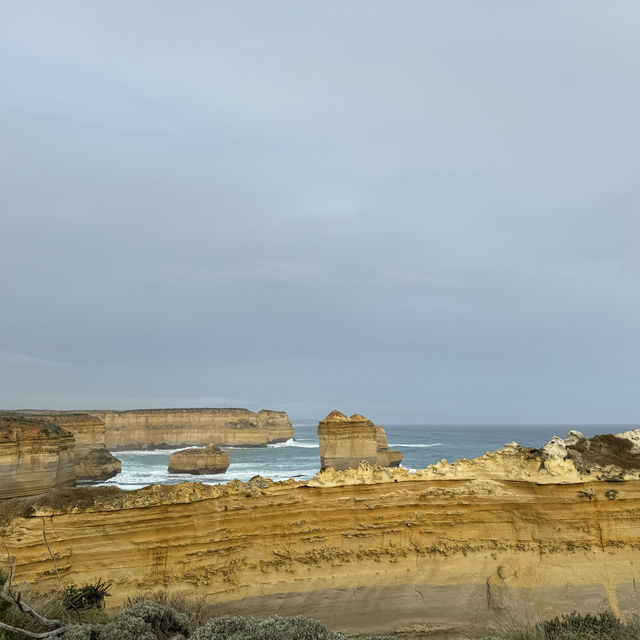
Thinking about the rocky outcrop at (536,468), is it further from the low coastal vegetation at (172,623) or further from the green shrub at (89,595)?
the green shrub at (89,595)

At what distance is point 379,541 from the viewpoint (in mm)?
10867

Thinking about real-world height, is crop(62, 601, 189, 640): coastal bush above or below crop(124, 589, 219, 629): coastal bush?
above

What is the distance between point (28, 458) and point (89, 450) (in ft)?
82.3

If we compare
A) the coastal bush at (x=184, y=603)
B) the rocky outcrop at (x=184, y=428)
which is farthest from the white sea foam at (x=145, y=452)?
the coastal bush at (x=184, y=603)

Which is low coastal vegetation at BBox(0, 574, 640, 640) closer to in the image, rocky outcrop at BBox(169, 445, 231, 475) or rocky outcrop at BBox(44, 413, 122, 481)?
rocky outcrop at BBox(44, 413, 122, 481)

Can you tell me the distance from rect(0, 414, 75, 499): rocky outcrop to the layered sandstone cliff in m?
22.5

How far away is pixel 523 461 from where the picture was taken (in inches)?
435

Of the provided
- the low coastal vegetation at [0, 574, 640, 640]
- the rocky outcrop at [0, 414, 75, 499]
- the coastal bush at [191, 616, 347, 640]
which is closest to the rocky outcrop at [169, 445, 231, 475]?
the rocky outcrop at [0, 414, 75, 499]

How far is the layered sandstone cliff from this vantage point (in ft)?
32.5

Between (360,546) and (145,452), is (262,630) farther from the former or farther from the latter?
(145,452)

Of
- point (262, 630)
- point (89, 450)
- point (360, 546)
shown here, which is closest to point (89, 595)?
point (262, 630)

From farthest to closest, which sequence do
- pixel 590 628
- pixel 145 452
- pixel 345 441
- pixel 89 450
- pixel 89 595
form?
pixel 145 452 < pixel 89 450 < pixel 345 441 < pixel 89 595 < pixel 590 628

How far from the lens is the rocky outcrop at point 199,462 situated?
5447cm

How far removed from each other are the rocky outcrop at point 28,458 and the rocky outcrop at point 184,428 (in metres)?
66.1
